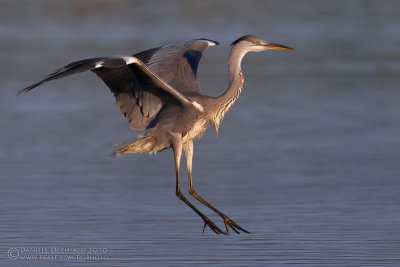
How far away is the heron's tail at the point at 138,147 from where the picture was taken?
10555 mm

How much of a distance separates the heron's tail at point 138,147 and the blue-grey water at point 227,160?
52 cm

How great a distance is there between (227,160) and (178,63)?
1.85 metres

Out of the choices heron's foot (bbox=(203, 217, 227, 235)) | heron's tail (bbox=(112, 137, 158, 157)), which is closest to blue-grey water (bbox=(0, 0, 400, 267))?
heron's foot (bbox=(203, 217, 227, 235))

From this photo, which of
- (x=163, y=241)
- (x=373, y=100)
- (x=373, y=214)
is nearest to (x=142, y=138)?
(x=163, y=241)

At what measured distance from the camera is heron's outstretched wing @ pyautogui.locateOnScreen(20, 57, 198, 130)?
1005 cm

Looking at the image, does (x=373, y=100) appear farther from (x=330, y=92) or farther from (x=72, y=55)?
(x=72, y=55)

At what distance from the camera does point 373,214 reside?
1025 cm

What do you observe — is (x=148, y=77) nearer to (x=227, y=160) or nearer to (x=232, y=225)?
(x=232, y=225)

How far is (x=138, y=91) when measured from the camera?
1042 cm

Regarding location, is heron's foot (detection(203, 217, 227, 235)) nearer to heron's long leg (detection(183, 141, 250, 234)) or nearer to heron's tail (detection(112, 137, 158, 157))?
heron's long leg (detection(183, 141, 250, 234))

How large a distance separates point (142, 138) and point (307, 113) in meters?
5.29

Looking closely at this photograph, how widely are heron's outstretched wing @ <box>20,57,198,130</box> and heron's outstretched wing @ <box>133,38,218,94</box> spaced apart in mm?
371

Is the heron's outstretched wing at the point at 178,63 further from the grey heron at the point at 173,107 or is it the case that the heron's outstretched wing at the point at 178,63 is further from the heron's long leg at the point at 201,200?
the heron's long leg at the point at 201,200

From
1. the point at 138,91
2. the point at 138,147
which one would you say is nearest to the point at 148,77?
the point at 138,91
